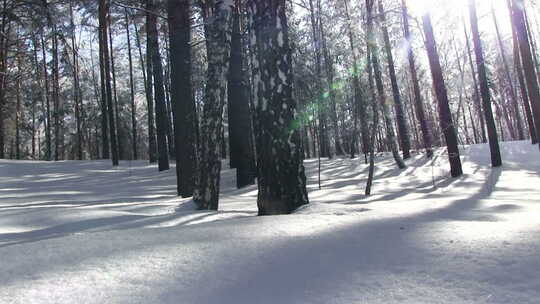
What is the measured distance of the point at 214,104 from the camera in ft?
20.1

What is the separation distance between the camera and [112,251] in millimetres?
2314

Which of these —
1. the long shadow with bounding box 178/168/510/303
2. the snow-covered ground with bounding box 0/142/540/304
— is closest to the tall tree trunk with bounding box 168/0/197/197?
the snow-covered ground with bounding box 0/142/540/304

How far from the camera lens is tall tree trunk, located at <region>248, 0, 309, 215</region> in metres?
4.61

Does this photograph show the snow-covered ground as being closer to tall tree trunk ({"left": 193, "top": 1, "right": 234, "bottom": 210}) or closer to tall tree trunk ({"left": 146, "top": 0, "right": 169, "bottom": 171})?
tall tree trunk ({"left": 193, "top": 1, "right": 234, "bottom": 210})

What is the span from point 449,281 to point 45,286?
1796 mm

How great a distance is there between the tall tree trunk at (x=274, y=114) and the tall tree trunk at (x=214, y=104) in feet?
4.56

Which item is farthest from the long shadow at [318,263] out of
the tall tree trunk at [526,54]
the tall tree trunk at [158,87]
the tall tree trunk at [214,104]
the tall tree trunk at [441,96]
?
the tall tree trunk at [526,54]

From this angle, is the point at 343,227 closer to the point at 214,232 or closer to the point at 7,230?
the point at 214,232

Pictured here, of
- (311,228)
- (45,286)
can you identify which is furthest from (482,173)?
(45,286)

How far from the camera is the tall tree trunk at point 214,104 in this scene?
19.9ft

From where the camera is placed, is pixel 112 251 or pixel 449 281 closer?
pixel 449 281

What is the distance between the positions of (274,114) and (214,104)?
172 cm

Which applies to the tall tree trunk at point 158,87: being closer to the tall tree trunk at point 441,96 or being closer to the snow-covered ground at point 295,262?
the tall tree trunk at point 441,96

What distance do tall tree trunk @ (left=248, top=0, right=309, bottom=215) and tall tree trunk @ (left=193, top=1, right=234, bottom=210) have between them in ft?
4.56
